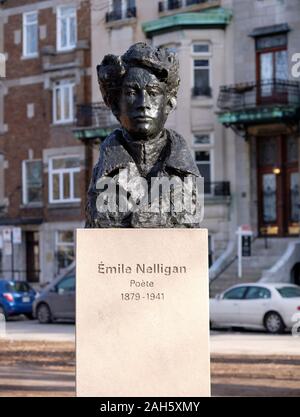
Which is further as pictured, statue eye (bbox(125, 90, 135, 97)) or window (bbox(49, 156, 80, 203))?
window (bbox(49, 156, 80, 203))

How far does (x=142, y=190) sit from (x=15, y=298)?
23.5 meters

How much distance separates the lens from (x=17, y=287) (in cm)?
3194

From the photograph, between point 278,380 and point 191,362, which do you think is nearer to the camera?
point 191,362

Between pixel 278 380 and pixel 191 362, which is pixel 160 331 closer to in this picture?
pixel 191 362

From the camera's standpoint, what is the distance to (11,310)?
31.3 meters

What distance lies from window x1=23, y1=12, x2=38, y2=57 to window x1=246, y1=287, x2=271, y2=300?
2011 centimetres

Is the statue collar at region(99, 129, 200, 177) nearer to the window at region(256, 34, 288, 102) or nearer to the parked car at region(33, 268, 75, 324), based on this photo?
the parked car at region(33, 268, 75, 324)

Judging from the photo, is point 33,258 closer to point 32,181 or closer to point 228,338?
point 32,181

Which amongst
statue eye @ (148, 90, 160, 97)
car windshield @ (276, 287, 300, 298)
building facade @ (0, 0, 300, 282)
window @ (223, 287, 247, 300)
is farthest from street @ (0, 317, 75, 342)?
statue eye @ (148, 90, 160, 97)

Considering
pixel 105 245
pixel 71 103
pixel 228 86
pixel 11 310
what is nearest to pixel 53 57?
pixel 71 103

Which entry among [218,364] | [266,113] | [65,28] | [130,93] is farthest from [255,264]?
[130,93]

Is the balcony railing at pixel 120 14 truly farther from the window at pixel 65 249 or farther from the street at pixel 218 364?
the street at pixel 218 364

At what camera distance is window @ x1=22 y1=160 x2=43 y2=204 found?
42.2 m
